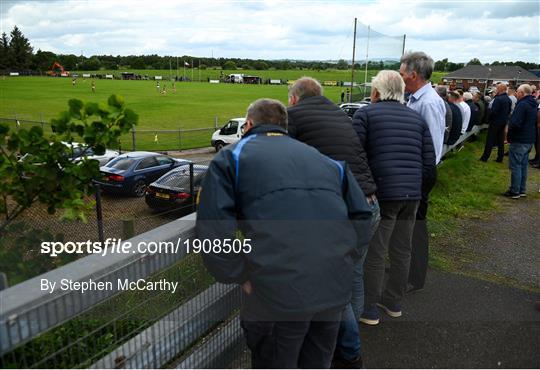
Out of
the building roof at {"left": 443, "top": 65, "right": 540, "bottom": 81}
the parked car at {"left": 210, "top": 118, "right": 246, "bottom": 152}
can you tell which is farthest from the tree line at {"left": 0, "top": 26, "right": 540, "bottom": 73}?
the parked car at {"left": 210, "top": 118, "right": 246, "bottom": 152}

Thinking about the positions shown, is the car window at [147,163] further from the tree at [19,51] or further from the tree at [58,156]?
the tree at [19,51]

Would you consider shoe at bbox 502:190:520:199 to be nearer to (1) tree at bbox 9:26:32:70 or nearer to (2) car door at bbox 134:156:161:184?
(2) car door at bbox 134:156:161:184

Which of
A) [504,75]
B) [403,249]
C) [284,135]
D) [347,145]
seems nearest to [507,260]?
[403,249]

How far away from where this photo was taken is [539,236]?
6.05 metres

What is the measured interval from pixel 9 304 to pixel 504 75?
4222 inches

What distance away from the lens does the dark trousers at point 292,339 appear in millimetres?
2121

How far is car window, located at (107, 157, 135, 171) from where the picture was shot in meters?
13.9

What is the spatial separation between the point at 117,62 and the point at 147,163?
160m

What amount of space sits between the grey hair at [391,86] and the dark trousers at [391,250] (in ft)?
2.64

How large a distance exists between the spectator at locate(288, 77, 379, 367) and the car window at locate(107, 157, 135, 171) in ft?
38.6

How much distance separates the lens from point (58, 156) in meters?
2.68

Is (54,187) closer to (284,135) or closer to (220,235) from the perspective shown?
(220,235)

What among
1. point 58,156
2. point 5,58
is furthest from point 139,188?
point 5,58

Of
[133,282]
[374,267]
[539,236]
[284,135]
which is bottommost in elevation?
[539,236]
